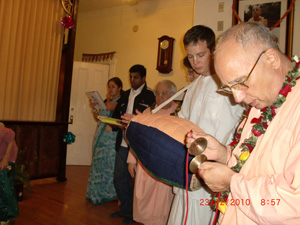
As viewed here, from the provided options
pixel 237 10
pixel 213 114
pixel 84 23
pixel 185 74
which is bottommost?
pixel 213 114

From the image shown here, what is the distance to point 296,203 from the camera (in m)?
0.72

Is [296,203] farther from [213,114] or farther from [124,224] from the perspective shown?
[124,224]

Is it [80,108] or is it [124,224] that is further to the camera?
[80,108]

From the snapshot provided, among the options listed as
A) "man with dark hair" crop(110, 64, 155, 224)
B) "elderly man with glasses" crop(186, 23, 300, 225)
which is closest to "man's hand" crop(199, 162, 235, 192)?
"elderly man with glasses" crop(186, 23, 300, 225)

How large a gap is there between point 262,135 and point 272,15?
10.2ft

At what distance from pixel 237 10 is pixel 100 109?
2364 mm

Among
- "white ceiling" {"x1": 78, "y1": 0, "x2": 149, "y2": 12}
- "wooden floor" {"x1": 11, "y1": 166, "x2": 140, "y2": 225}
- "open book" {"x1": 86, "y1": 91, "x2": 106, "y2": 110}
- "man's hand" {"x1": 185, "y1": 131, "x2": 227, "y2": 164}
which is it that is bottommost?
"wooden floor" {"x1": 11, "y1": 166, "x2": 140, "y2": 225}

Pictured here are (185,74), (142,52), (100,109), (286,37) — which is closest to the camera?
(286,37)

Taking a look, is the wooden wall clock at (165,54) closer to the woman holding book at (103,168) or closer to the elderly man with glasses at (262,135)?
the woman holding book at (103,168)

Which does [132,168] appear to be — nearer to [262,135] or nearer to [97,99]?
[97,99]

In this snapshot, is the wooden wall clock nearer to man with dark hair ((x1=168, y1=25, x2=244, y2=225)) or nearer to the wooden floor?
the wooden floor

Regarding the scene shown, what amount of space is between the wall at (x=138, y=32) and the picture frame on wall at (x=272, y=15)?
214cm

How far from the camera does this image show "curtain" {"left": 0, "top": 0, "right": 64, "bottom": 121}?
4.22 metres

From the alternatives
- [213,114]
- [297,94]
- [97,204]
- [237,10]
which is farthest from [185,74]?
[297,94]
